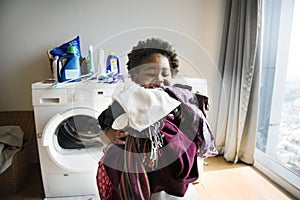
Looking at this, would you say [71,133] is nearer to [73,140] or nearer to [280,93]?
[73,140]

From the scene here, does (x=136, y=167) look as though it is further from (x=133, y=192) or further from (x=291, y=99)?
(x=291, y=99)

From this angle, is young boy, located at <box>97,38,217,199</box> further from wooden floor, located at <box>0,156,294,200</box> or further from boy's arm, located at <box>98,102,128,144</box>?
wooden floor, located at <box>0,156,294,200</box>

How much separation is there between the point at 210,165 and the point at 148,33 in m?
1.36

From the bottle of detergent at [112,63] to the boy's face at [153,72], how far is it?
70cm

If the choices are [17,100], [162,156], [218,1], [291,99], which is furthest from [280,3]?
[17,100]

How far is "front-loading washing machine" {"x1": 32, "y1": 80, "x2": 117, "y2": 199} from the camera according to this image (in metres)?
1.19

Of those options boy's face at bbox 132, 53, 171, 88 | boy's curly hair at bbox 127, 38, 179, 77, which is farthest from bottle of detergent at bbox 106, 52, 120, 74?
boy's face at bbox 132, 53, 171, 88

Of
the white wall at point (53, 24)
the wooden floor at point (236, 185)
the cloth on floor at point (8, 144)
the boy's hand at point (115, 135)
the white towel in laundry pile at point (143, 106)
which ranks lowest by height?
the wooden floor at point (236, 185)

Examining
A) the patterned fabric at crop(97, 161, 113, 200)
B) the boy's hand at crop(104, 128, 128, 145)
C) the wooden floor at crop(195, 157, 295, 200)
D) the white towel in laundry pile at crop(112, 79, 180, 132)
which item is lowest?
the wooden floor at crop(195, 157, 295, 200)

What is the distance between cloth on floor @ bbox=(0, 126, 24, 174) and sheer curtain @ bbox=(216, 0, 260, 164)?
1424 millimetres

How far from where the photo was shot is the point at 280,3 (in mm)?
1578

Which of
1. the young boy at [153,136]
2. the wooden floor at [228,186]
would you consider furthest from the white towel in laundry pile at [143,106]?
the wooden floor at [228,186]

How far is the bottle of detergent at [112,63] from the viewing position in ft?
4.58

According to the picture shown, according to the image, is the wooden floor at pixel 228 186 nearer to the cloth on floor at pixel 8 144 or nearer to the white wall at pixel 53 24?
the cloth on floor at pixel 8 144
